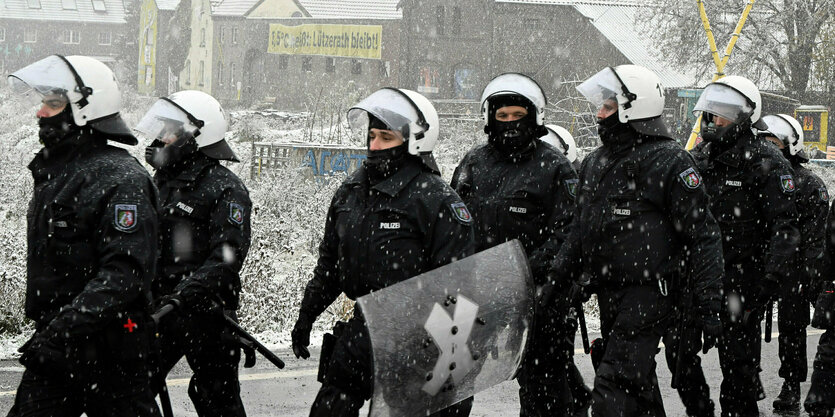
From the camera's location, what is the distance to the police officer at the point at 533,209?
6.05m

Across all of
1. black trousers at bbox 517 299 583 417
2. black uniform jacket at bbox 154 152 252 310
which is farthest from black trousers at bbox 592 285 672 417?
black uniform jacket at bbox 154 152 252 310

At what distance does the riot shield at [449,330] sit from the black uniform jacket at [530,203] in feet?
4.17

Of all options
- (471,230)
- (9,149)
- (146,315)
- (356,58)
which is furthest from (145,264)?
(356,58)

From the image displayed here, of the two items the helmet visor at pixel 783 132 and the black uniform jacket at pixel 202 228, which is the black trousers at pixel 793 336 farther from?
the black uniform jacket at pixel 202 228

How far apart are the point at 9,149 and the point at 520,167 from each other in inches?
613

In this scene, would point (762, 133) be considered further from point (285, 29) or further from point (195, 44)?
point (195, 44)

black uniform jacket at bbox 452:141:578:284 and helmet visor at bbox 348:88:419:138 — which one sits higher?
helmet visor at bbox 348:88:419:138

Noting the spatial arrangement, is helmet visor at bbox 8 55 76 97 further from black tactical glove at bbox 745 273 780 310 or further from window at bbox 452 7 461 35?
window at bbox 452 7 461 35

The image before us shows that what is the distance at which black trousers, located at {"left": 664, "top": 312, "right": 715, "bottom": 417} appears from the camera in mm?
5523

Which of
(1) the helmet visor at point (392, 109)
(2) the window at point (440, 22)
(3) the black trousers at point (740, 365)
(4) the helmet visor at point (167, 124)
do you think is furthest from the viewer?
(2) the window at point (440, 22)

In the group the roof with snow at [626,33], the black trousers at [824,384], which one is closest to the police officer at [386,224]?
the black trousers at [824,384]

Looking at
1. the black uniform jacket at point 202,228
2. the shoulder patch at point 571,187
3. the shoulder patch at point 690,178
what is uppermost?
the shoulder patch at point 690,178

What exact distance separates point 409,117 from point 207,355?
5.26ft

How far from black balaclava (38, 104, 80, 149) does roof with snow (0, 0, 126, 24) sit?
82759mm
